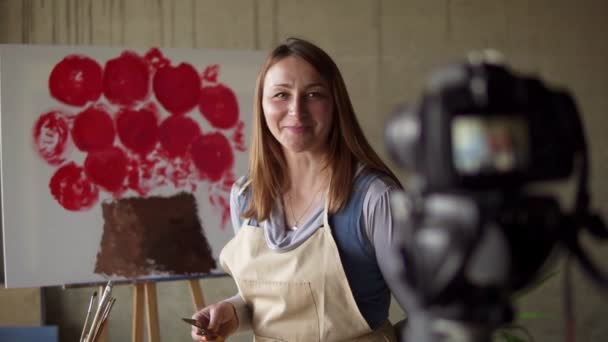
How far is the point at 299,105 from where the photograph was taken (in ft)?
5.44

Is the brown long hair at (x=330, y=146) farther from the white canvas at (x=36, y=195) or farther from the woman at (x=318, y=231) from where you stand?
the white canvas at (x=36, y=195)

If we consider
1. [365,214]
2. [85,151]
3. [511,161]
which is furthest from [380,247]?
[85,151]

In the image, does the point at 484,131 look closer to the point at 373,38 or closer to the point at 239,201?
the point at 239,201

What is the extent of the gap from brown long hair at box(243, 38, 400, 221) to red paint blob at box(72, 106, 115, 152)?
40.2 inches

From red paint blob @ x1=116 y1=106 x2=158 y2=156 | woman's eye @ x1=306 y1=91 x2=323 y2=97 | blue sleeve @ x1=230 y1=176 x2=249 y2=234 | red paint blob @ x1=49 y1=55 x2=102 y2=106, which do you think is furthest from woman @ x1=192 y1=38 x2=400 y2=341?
red paint blob @ x1=49 y1=55 x2=102 y2=106

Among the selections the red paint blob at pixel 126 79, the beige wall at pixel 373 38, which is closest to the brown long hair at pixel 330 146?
the red paint blob at pixel 126 79

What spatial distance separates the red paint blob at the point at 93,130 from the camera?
2611 millimetres

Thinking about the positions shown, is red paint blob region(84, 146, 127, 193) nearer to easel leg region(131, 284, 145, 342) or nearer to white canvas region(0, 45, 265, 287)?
white canvas region(0, 45, 265, 287)

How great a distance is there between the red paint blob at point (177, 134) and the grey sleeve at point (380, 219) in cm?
124

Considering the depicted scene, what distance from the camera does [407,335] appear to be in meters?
0.61

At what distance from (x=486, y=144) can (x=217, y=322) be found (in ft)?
4.46

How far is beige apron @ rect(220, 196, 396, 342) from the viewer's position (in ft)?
5.48

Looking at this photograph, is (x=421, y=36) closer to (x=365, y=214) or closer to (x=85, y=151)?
(x=85, y=151)

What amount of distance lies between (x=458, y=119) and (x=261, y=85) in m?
1.30
